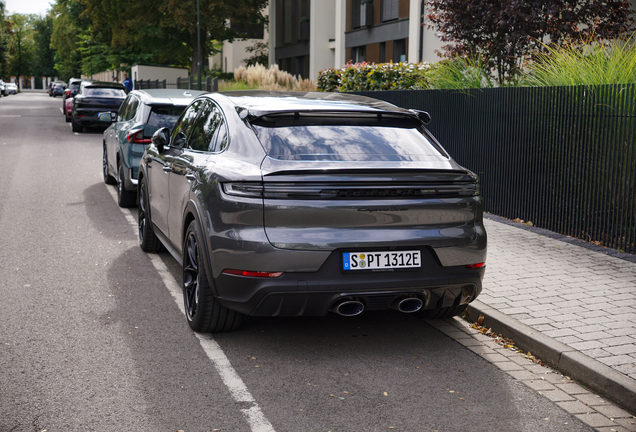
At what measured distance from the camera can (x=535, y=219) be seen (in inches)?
365

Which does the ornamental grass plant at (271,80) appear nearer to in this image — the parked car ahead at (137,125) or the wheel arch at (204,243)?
the parked car ahead at (137,125)

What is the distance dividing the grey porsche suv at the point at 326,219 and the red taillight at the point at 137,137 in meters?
4.85

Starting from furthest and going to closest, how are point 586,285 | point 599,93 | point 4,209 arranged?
point 4,209 < point 599,93 < point 586,285

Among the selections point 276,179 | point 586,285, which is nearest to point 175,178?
point 276,179

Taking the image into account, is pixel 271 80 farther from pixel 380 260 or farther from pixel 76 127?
pixel 380 260

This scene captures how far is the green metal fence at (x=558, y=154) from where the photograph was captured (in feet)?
25.4

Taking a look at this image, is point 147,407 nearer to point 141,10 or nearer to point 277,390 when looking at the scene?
point 277,390

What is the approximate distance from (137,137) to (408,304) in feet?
20.6

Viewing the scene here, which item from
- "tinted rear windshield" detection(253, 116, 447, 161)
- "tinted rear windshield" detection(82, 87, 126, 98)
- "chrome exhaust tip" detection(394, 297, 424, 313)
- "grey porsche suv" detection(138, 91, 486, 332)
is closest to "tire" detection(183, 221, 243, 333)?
"grey porsche suv" detection(138, 91, 486, 332)

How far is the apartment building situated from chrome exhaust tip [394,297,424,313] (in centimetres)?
1855

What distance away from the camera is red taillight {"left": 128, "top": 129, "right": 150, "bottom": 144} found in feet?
32.4

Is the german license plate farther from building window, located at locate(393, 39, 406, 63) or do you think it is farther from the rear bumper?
building window, located at locate(393, 39, 406, 63)

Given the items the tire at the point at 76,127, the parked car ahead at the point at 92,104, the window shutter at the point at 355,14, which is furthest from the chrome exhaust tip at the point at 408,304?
the window shutter at the point at 355,14

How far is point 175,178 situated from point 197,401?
7.83ft
